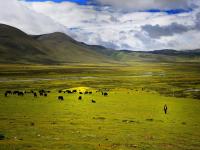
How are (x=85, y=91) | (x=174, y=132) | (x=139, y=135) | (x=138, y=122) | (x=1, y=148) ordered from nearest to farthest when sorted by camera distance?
(x=1, y=148), (x=139, y=135), (x=174, y=132), (x=138, y=122), (x=85, y=91)

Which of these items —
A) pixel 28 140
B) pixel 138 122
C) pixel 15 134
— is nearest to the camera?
pixel 28 140

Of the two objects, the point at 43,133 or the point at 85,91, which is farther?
the point at 85,91

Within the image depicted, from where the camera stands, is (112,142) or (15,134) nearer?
(112,142)

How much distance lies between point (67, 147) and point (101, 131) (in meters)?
7.66

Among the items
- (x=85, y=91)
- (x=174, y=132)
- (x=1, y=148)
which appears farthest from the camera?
(x=85, y=91)

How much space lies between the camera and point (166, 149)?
21031 millimetres

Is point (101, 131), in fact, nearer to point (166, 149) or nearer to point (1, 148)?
point (166, 149)

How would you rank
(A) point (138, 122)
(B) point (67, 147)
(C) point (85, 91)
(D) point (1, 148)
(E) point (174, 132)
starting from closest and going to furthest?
(D) point (1, 148)
(B) point (67, 147)
(E) point (174, 132)
(A) point (138, 122)
(C) point (85, 91)

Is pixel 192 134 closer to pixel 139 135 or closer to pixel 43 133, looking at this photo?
pixel 139 135

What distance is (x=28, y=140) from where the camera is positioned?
21.8 meters

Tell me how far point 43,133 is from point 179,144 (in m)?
9.78

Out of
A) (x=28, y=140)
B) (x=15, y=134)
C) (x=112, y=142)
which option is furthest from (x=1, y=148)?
(x=112, y=142)

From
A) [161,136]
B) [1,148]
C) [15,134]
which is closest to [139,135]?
[161,136]

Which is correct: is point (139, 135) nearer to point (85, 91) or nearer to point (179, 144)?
point (179, 144)
